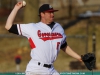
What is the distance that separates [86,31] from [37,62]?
10857mm

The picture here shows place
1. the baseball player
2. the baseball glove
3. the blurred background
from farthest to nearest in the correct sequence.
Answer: the blurred background
the baseball glove
the baseball player

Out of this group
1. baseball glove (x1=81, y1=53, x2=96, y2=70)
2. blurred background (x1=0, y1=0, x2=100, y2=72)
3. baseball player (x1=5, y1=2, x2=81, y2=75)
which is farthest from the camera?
blurred background (x1=0, y1=0, x2=100, y2=72)

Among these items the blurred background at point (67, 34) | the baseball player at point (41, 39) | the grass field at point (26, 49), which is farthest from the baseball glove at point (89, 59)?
the grass field at point (26, 49)

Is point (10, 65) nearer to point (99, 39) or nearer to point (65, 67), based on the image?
point (65, 67)

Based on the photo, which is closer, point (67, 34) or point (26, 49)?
point (26, 49)

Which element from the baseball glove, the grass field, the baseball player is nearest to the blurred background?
the grass field

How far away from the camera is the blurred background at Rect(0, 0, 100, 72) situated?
41.2 ft

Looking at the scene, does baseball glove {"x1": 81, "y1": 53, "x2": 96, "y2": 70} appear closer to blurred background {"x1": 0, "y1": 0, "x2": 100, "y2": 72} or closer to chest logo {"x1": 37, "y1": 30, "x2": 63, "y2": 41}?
chest logo {"x1": 37, "y1": 30, "x2": 63, "y2": 41}

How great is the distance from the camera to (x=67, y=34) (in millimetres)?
15727

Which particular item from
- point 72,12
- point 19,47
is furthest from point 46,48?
point 72,12

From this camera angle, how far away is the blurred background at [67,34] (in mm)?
12555

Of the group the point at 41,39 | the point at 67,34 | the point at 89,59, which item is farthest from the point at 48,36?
the point at 67,34

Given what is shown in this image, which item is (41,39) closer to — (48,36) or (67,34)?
(48,36)

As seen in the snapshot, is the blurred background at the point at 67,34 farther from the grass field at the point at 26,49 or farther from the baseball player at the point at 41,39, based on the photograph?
the baseball player at the point at 41,39
